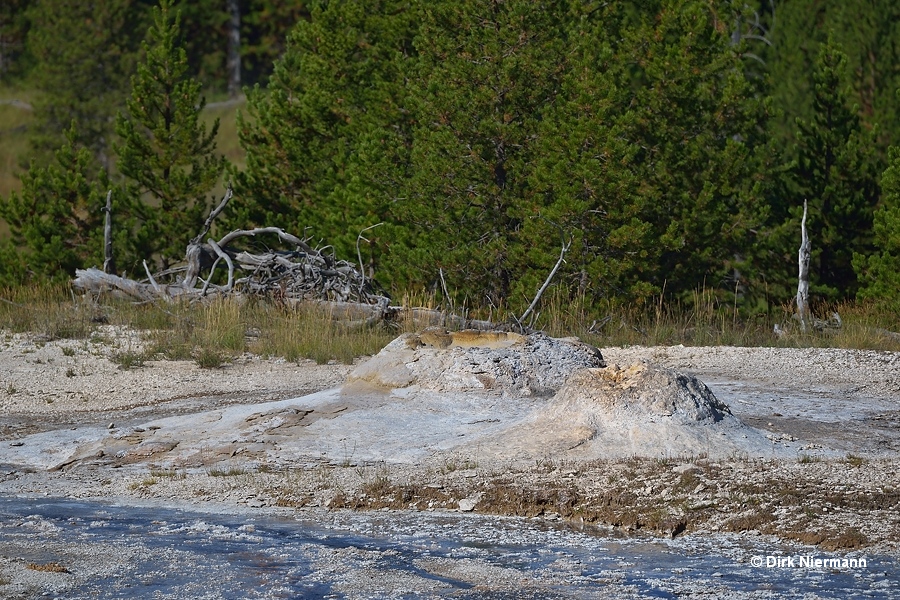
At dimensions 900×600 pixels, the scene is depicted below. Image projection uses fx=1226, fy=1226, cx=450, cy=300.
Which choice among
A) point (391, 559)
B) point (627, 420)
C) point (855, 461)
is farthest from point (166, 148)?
point (391, 559)

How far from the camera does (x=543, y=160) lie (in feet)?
62.8

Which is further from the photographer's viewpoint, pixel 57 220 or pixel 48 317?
pixel 57 220

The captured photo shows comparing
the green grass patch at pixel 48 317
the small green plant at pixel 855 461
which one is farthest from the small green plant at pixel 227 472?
the green grass patch at pixel 48 317

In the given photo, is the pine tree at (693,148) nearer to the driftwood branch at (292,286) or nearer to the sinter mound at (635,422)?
the driftwood branch at (292,286)

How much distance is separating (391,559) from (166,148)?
60.2ft

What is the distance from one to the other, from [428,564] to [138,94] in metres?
18.5

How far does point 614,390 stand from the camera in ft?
28.1

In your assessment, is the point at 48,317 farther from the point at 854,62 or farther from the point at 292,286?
the point at 854,62

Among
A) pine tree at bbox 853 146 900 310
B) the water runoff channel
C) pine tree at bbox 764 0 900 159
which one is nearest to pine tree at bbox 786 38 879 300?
pine tree at bbox 764 0 900 159

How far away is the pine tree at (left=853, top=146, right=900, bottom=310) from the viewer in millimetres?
18844

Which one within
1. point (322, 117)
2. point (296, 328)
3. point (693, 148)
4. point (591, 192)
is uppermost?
point (322, 117)

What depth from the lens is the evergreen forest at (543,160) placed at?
63.1ft

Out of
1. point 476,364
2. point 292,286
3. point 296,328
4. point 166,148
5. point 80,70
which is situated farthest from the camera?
point 80,70

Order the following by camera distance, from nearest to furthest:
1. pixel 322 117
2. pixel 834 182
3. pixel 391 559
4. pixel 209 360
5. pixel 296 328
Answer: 1. pixel 391 559
2. pixel 209 360
3. pixel 296 328
4. pixel 834 182
5. pixel 322 117
